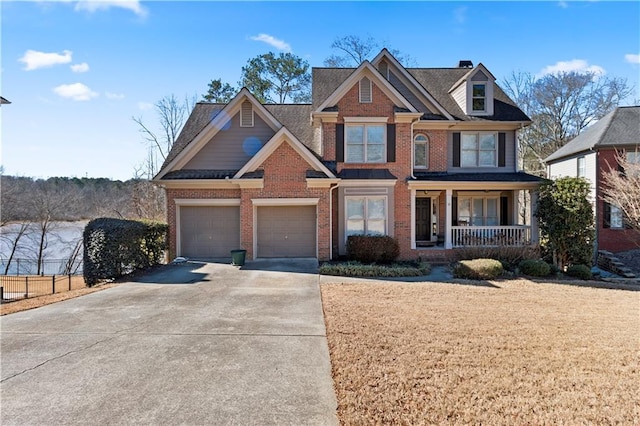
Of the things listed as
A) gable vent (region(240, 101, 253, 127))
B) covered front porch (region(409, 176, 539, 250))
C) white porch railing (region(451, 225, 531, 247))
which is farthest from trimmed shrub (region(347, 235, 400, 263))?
gable vent (region(240, 101, 253, 127))

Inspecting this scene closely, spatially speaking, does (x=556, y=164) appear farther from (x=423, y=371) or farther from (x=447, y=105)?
(x=423, y=371)

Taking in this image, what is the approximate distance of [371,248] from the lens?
14953mm

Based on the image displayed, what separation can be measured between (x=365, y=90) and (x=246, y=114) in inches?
216

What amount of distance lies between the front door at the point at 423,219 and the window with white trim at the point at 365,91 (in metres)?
5.67

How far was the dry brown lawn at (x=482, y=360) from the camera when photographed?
159 inches

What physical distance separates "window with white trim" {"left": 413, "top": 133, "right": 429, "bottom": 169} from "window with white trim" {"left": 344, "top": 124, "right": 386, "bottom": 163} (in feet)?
7.20

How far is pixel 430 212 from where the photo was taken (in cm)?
1817

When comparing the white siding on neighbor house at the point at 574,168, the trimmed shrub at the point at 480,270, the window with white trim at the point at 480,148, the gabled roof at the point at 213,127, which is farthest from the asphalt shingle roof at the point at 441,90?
the trimmed shrub at the point at 480,270

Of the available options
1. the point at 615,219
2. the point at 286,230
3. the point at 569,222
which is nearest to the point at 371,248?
the point at 286,230

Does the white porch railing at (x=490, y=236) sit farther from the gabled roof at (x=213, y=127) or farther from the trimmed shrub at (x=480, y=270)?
the gabled roof at (x=213, y=127)

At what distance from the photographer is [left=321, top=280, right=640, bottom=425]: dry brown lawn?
13.3ft

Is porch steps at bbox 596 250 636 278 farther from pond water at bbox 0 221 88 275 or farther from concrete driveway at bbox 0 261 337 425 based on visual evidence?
pond water at bbox 0 221 88 275

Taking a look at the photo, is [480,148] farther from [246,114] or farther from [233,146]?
[233,146]

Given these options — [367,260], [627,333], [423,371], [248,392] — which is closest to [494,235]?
[367,260]
